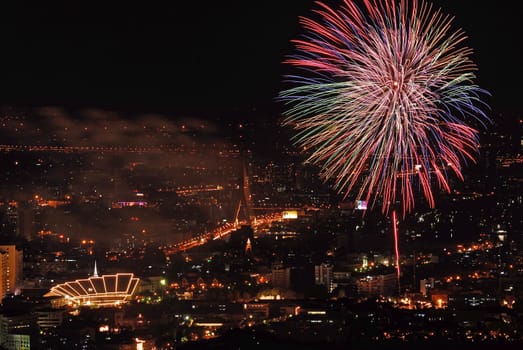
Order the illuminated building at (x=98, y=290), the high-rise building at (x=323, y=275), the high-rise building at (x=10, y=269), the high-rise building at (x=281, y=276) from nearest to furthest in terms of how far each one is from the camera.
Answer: the illuminated building at (x=98, y=290) < the high-rise building at (x=10, y=269) < the high-rise building at (x=281, y=276) < the high-rise building at (x=323, y=275)

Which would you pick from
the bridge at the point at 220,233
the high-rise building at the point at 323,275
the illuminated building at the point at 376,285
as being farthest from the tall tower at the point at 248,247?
the illuminated building at the point at 376,285

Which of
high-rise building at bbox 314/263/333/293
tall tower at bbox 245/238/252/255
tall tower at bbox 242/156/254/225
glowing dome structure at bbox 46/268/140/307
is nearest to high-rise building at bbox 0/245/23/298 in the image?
glowing dome structure at bbox 46/268/140/307

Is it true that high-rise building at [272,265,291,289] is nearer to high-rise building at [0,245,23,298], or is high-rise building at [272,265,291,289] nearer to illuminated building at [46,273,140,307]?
illuminated building at [46,273,140,307]

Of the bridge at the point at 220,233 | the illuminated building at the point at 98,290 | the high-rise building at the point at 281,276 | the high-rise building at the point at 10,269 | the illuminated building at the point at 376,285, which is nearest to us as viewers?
the illuminated building at the point at 98,290

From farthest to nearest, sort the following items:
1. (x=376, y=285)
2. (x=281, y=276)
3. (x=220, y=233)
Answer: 1. (x=220, y=233)
2. (x=281, y=276)
3. (x=376, y=285)

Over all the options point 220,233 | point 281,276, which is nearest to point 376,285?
point 281,276

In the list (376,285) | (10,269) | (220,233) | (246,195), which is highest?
(246,195)

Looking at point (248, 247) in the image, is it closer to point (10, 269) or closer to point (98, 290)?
point (98, 290)

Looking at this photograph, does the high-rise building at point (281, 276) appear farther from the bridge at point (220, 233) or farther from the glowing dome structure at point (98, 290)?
the bridge at point (220, 233)
